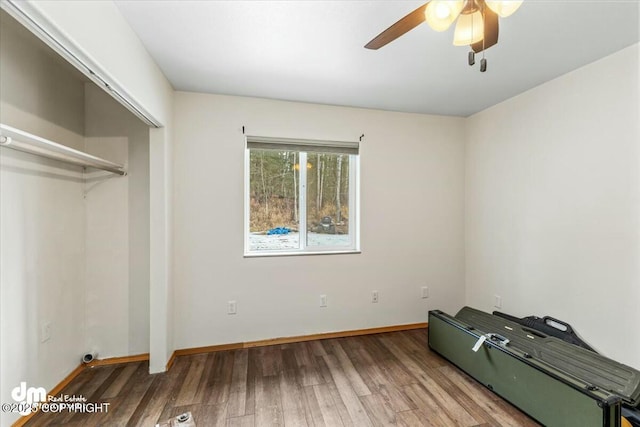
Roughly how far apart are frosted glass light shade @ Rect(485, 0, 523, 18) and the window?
1.89m

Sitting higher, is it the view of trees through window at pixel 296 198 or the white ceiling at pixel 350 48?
the white ceiling at pixel 350 48

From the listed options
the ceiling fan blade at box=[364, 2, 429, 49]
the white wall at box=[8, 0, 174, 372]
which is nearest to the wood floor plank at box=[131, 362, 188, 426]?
the white wall at box=[8, 0, 174, 372]

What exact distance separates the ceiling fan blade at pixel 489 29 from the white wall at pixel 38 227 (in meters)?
2.53

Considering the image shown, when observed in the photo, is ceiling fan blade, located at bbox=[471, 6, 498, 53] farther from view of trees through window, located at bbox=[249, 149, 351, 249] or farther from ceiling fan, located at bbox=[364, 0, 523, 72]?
view of trees through window, located at bbox=[249, 149, 351, 249]

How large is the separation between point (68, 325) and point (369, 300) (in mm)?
2647

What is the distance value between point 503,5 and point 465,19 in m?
0.19

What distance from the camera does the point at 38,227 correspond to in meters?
1.79

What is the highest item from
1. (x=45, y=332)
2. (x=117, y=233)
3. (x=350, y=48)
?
(x=350, y=48)

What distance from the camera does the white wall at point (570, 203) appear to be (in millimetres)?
1852

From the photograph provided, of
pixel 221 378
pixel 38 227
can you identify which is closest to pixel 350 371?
pixel 221 378

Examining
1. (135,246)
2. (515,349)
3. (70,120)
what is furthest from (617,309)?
(70,120)

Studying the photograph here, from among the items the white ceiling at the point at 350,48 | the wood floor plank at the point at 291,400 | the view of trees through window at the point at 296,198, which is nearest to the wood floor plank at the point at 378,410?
the wood floor plank at the point at 291,400

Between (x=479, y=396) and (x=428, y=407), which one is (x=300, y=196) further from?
(x=479, y=396)

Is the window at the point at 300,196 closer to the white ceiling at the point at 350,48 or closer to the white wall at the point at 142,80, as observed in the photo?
the white ceiling at the point at 350,48
